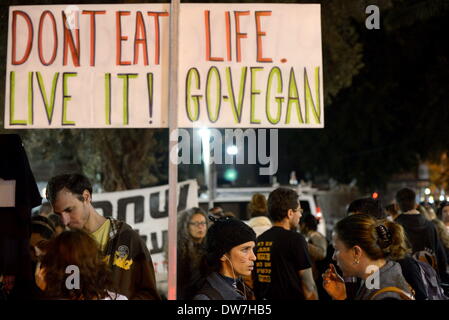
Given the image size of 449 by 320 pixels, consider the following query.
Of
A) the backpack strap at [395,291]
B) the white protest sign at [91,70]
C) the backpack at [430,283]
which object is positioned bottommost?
the backpack at [430,283]

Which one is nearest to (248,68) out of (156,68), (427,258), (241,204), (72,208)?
(156,68)

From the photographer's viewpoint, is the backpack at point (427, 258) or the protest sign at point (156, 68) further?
the backpack at point (427, 258)

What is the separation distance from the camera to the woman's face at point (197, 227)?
22.4 ft

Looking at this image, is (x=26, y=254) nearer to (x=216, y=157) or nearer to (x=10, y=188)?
(x=10, y=188)

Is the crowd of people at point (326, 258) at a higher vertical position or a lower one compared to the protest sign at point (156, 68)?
lower

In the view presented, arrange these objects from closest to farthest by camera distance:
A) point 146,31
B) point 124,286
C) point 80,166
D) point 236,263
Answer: point 236,263 < point 124,286 < point 146,31 < point 80,166

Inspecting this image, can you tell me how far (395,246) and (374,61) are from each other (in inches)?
931

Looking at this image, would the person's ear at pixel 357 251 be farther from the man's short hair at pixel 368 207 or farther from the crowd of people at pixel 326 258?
the man's short hair at pixel 368 207

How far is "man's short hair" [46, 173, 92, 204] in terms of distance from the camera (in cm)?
432

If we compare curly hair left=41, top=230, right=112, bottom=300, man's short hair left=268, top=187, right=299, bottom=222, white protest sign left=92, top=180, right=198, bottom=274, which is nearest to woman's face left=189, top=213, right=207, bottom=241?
man's short hair left=268, top=187, right=299, bottom=222

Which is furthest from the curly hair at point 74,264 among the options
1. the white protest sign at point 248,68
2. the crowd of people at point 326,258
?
the white protest sign at point 248,68

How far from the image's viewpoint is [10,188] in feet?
15.2

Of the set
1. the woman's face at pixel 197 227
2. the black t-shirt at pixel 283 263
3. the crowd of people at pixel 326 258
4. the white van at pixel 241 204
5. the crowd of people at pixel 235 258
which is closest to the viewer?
the crowd of people at pixel 235 258
